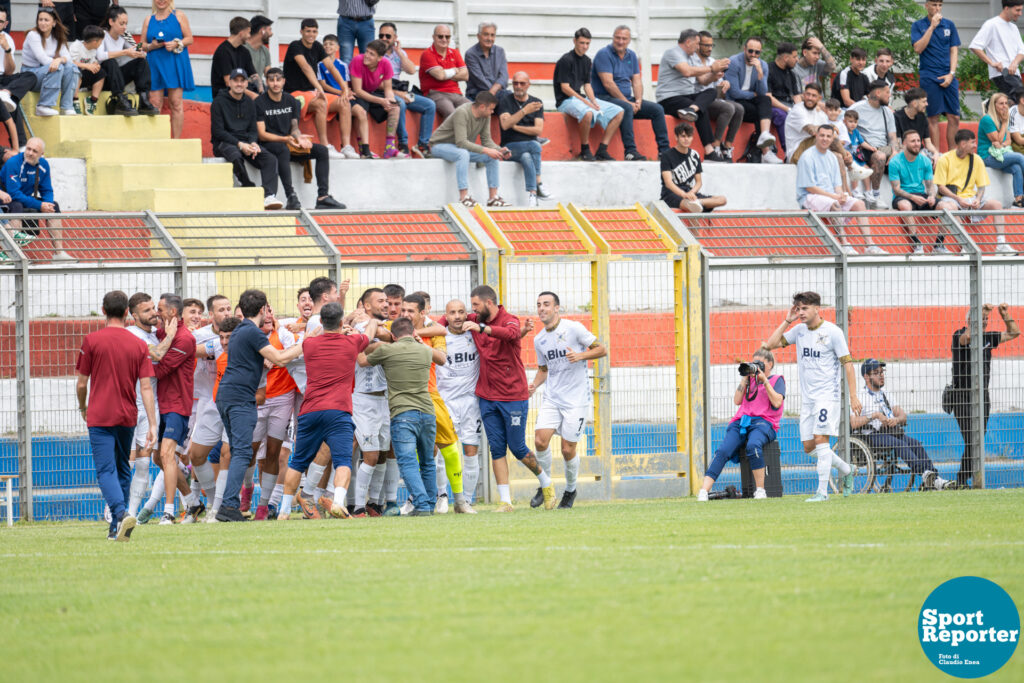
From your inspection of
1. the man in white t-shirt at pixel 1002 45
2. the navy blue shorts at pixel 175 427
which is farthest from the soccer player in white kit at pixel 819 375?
the man in white t-shirt at pixel 1002 45

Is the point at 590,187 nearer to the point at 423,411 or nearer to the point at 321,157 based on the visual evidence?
the point at 321,157

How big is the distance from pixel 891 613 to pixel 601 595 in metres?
1.47

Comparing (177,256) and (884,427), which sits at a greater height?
(177,256)

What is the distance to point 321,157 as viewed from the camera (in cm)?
1873

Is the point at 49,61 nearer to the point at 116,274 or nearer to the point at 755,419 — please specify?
the point at 116,274

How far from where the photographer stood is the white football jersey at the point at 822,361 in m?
13.4

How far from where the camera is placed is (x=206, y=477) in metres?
12.8

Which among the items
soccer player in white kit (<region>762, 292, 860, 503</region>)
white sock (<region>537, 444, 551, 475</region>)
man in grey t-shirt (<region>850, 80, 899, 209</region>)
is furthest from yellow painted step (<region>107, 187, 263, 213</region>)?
man in grey t-shirt (<region>850, 80, 899, 209</region>)

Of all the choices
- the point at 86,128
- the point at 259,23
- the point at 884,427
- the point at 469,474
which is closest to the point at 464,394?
the point at 469,474

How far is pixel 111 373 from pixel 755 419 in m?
6.60

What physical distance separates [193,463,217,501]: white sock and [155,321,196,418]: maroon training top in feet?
1.95

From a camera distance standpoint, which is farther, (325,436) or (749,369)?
(749,369)

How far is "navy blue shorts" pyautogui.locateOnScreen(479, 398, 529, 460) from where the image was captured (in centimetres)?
1305

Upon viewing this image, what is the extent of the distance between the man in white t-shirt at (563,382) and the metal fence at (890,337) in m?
2.68
